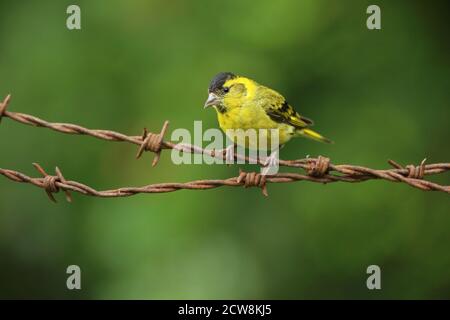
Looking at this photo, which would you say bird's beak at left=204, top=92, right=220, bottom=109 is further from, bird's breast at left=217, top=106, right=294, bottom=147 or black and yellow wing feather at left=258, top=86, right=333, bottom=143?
black and yellow wing feather at left=258, top=86, right=333, bottom=143

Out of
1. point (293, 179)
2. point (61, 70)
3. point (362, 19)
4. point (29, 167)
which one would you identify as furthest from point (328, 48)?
point (293, 179)

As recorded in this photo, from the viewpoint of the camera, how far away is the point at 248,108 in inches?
197

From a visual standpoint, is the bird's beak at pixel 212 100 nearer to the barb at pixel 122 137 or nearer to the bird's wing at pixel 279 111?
the bird's wing at pixel 279 111

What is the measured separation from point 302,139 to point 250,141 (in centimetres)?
158

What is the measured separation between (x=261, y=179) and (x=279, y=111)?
1.73 meters

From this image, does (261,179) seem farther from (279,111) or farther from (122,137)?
(279,111)

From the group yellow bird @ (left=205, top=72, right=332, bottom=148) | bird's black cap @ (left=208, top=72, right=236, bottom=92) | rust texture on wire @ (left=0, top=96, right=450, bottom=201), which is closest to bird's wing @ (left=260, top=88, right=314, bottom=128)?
yellow bird @ (left=205, top=72, right=332, bottom=148)

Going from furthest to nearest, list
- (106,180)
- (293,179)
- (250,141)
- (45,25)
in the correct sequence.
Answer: (45,25) < (106,180) < (250,141) < (293,179)

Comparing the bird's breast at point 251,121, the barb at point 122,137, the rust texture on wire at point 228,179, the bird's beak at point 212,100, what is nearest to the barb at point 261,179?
the rust texture on wire at point 228,179

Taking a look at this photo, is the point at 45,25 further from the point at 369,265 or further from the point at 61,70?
the point at 369,265

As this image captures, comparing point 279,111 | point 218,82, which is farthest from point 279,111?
point 218,82

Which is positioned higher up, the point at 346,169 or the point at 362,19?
the point at 362,19

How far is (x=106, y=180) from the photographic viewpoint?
6.25 m

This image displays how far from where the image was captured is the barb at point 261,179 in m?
3.42
